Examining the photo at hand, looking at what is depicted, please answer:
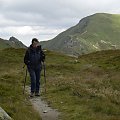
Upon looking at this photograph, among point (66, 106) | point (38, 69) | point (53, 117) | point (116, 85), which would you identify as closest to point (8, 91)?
point (38, 69)

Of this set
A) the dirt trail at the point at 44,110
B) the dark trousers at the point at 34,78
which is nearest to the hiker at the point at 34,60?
the dark trousers at the point at 34,78

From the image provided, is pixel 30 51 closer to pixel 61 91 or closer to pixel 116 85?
pixel 61 91

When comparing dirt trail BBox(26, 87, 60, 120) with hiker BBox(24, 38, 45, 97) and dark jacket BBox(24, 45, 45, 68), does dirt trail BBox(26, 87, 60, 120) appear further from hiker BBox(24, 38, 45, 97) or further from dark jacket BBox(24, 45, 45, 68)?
dark jacket BBox(24, 45, 45, 68)

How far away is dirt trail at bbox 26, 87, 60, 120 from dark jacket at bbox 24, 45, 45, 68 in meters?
1.93

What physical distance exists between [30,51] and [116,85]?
8159mm

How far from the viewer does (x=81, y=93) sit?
18.9 meters

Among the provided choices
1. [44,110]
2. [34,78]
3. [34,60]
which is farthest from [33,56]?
[44,110]

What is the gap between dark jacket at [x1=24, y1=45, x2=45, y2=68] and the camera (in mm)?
18984

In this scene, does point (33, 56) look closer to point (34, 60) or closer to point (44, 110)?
point (34, 60)

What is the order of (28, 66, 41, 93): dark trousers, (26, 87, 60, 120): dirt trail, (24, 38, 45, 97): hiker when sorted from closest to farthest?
(26, 87, 60, 120): dirt trail
(24, 38, 45, 97): hiker
(28, 66, 41, 93): dark trousers

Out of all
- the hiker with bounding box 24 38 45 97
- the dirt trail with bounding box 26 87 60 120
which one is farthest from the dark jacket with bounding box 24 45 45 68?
the dirt trail with bounding box 26 87 60 120

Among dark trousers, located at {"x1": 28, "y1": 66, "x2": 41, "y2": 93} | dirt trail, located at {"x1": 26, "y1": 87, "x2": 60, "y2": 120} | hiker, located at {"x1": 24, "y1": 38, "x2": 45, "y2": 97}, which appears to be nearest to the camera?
dirt trail, located at {"x1": 26, "y1": 87, "x2": 60, "y2": 120}

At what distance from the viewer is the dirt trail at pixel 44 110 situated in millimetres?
14312

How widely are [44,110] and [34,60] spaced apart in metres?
4.17
